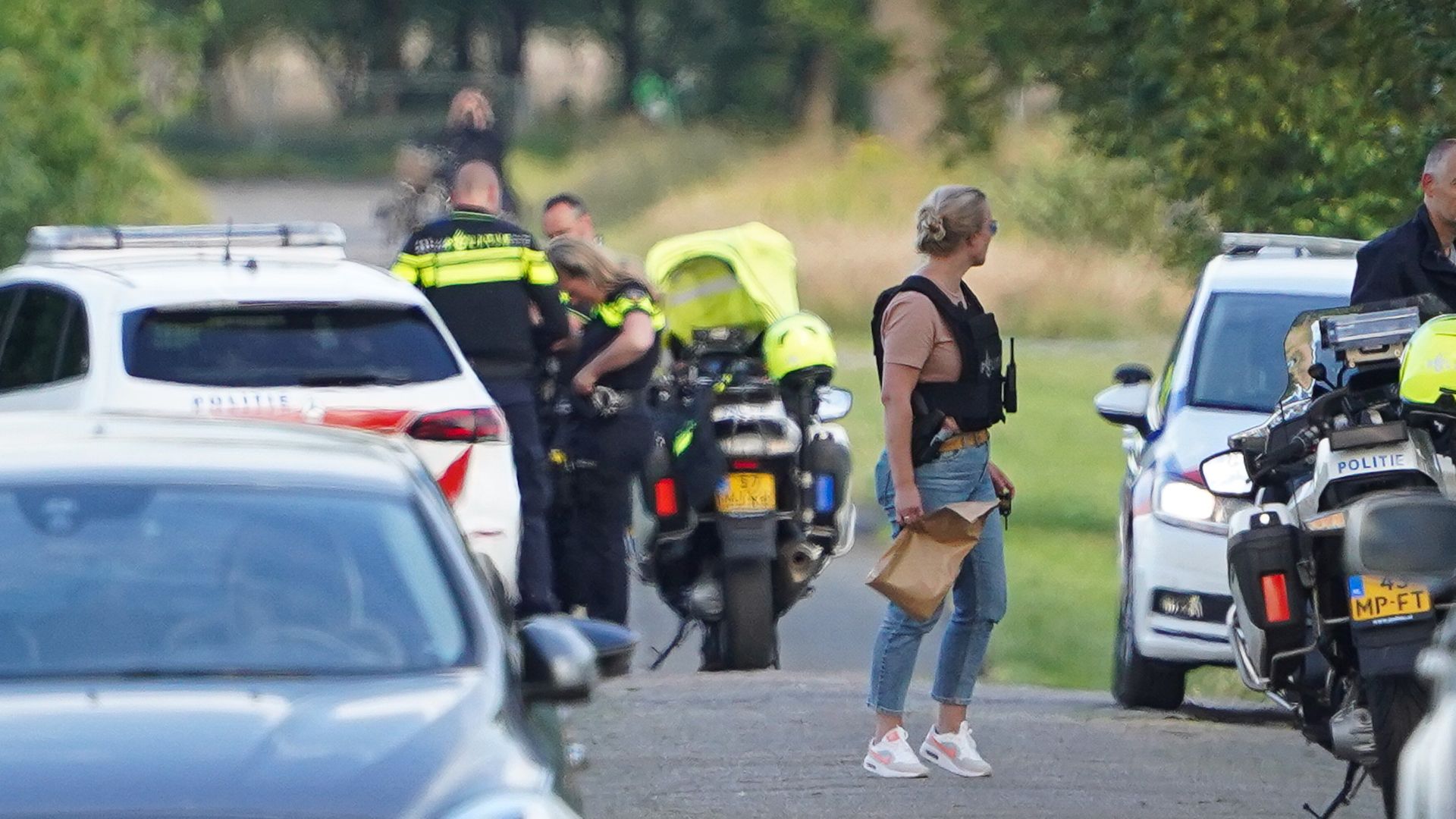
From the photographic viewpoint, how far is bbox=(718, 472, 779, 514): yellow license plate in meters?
11.2

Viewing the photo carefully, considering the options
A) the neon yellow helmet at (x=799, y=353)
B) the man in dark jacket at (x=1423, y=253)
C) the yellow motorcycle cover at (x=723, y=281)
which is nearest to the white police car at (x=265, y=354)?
the neon yellow helmet at (x=799, y=353)

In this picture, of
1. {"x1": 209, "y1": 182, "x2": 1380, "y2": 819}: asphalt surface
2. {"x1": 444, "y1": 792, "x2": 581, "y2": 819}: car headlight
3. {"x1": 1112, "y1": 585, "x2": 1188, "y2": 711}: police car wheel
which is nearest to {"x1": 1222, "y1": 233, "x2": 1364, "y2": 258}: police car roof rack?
{"x1": 1112, "y1": 585, "x2": 1188, "y2": 711}: police car wheel

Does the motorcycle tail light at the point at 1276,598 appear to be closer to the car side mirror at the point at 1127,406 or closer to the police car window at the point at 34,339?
the car side mirror at the point at 1127,406

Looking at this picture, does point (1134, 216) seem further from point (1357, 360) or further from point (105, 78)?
point (1357, 360)

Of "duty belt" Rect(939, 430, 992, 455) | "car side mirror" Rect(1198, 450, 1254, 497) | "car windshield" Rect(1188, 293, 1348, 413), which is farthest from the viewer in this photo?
"car windshield" Rect(1188, 293, 1348, 413)

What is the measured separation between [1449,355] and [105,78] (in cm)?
2097

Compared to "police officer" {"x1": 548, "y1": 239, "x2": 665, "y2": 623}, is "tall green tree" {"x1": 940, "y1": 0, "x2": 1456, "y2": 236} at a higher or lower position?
higher

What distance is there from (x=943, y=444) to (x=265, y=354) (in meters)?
2.58

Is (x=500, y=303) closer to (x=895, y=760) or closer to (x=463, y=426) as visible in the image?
(x=463, y=426)

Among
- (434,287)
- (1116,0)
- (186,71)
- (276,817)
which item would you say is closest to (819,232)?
(186,71)

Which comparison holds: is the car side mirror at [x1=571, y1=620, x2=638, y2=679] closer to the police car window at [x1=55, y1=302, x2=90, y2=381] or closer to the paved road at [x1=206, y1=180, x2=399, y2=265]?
the police car window at [x1=55, y1=302, x2=90, y2=381]

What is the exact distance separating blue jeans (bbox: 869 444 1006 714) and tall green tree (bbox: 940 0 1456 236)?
11.6 feet

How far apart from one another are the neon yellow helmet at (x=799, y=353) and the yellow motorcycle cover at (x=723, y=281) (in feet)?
0.61

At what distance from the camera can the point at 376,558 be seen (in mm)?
5734
